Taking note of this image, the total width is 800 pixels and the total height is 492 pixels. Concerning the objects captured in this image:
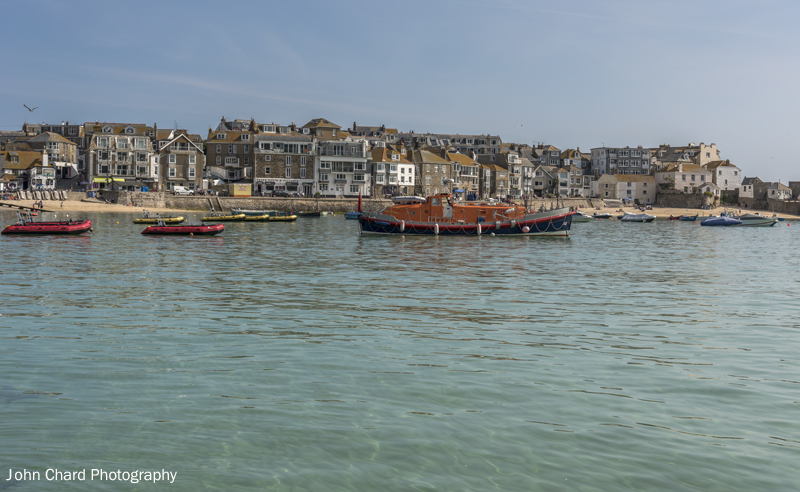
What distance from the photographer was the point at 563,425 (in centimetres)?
1030

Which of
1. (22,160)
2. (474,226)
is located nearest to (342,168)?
(22,160)

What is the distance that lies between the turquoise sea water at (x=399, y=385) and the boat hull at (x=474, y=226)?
34.4 m

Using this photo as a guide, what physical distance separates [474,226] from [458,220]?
1.57m

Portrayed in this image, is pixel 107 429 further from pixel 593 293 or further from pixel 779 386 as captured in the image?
pixel 593 293

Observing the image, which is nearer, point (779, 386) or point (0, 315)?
point (779, 386)

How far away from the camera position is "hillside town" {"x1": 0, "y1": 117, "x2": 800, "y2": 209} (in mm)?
119812

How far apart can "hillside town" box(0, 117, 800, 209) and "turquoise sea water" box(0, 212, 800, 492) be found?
78.6 metres

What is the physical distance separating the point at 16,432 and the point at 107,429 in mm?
1213

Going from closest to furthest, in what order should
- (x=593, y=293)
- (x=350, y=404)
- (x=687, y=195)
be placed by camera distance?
(x=350, y=404) < (x=593, y=293) < (x=687, y=195)

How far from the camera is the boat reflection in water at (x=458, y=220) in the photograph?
62.6 meters

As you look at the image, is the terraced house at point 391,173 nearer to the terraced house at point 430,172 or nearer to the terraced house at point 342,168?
the terraced house at point 430,172

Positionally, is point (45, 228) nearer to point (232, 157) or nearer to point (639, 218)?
point (232, 157)

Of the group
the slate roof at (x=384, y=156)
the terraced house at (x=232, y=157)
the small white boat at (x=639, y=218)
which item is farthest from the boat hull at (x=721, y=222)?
the terraced house at (x=232, y=157)

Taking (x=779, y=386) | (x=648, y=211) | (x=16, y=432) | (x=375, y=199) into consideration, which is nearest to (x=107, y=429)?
(x=16, y=432)
